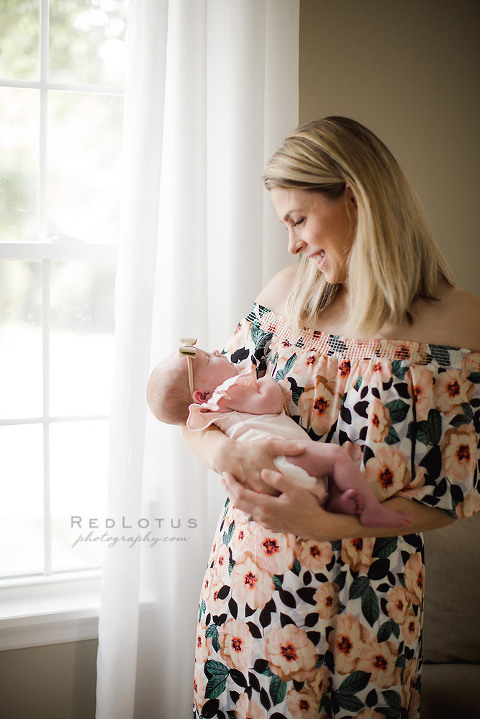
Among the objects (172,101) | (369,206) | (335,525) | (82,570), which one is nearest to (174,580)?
(82,570)

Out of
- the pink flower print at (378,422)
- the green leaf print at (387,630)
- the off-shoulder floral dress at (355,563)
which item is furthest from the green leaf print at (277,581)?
the pink flower print at (378,422)

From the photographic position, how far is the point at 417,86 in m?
2.08

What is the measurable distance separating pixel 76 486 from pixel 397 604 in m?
1.28

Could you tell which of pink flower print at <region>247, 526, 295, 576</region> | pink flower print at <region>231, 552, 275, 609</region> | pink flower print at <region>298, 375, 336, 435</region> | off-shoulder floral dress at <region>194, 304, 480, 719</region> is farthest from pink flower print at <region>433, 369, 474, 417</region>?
pink flower print at <region>231, 552, 275, 609</region>

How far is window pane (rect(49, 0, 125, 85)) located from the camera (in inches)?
73.0

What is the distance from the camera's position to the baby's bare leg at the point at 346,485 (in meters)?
1.19

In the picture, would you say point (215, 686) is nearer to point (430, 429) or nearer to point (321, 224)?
point (430, 429)

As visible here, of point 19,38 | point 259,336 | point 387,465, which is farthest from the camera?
point 19,38

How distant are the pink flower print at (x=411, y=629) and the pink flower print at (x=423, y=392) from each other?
456mm

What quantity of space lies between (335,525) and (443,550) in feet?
→ 2.90

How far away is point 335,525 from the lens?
118 centimetres

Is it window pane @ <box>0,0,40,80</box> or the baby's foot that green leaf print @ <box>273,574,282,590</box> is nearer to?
the baby's foot

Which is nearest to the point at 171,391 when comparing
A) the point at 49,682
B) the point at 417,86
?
the point at 49,682

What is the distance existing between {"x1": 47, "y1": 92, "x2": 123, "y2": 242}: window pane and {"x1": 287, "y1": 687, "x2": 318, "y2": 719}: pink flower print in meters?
1.47
